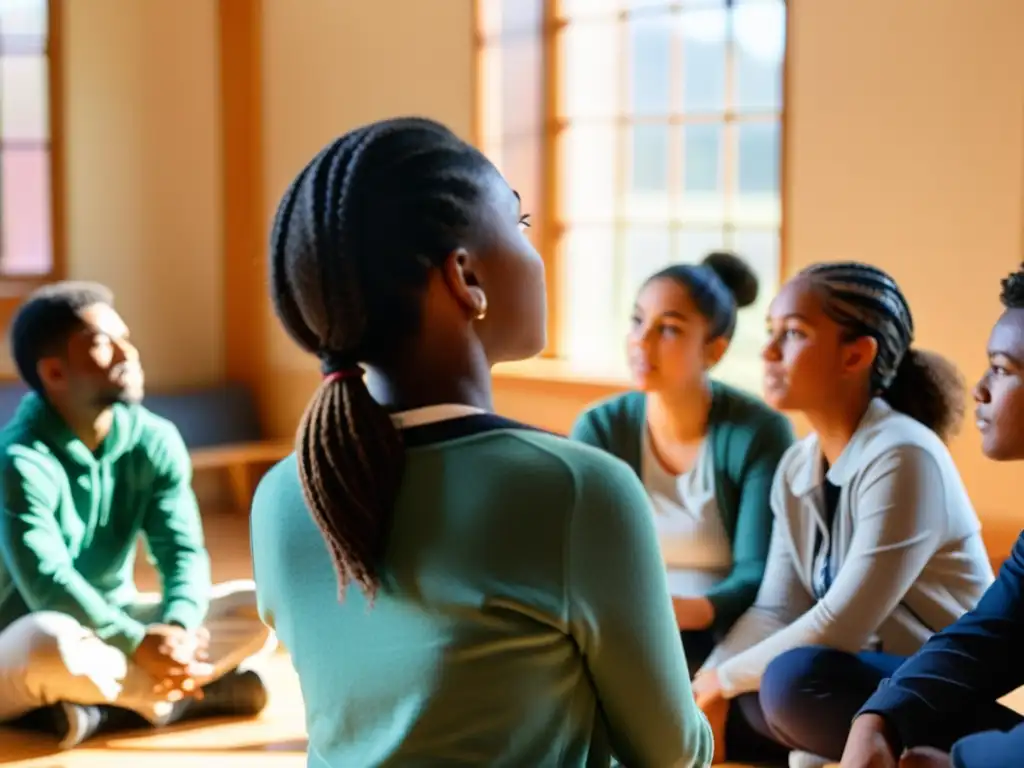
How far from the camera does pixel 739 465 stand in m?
2.94

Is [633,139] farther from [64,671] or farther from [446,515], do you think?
[446,515]

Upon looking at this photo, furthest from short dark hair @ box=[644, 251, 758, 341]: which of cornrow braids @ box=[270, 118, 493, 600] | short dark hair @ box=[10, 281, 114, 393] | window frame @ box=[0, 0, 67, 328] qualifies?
window frame @ box=[0, 0, 67, 328]

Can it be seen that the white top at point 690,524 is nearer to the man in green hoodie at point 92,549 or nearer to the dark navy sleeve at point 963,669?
the man in green hoodie at point 92,549

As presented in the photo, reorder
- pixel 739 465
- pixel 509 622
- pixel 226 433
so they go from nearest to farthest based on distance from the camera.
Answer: pixel 509 622 < pixel 739 465 < pixel 226 433

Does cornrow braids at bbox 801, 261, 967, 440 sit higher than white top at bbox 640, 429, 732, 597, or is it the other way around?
cornrow braids at bbox 801, 261, 967, 440

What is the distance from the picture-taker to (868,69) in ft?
14.4

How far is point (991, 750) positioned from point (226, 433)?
480 cm

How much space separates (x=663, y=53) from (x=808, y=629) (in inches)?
121

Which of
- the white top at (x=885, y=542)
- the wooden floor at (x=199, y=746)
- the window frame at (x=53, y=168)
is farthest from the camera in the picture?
the window frame at (x=53, y=168)

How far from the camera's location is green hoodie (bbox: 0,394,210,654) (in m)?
3.09

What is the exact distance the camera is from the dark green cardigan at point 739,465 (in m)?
2.89

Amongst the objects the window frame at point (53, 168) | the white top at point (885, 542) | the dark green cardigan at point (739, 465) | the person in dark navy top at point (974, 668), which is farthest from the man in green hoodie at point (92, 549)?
the window frame at point (53, 168)

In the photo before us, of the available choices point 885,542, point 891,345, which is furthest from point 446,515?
point 891,345

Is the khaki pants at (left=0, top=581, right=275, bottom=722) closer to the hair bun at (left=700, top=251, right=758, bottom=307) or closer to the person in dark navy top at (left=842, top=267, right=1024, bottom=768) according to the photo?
the hair bun at (left=700, top=251, right=758, bottom=307)
